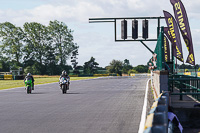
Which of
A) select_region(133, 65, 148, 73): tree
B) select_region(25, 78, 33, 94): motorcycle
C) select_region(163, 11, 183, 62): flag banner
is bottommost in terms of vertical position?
select_region(25, 78, 33, 94): motorcycle

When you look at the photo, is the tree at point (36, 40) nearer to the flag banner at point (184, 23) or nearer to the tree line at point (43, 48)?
the tree line at point (43, 48)

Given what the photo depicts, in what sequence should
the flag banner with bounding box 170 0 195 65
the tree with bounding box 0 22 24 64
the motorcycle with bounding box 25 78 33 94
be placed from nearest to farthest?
the flag banner with bounding box 170 0 195 65 → the motorcycle with bounding box 25 78 33 94 → the tree with bounding box 0 22 24 64

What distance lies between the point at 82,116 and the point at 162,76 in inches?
Answer: 110

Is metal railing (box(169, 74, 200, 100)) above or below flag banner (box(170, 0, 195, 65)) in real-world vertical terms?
below

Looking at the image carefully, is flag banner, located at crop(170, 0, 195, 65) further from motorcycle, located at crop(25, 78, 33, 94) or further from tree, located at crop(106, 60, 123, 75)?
tree, located at crop(106, 60, 123, 75)

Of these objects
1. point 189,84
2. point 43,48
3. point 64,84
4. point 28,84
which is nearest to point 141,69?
point 43,48

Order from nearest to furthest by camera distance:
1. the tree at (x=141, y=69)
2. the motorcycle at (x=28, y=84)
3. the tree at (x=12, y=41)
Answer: the motorcycle at (x=28, y=84), the tree at (x=12, y=41), the tree at (x=141, y=69)

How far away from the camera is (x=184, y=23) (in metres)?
16.0

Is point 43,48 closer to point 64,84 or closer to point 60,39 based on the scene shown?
point 60,39

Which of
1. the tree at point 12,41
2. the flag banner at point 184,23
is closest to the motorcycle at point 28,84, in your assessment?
the flag banner at point 184,23

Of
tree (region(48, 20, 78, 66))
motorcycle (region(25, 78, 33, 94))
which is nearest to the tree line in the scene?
tree (region(48, 20, 78, 66))

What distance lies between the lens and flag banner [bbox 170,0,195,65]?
15961 millimetres

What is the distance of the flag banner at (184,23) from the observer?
52.4ft

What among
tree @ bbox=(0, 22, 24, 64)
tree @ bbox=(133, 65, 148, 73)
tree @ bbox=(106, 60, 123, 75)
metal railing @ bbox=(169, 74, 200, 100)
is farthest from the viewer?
tree @ bbox=(133, 65, 148, 73)
